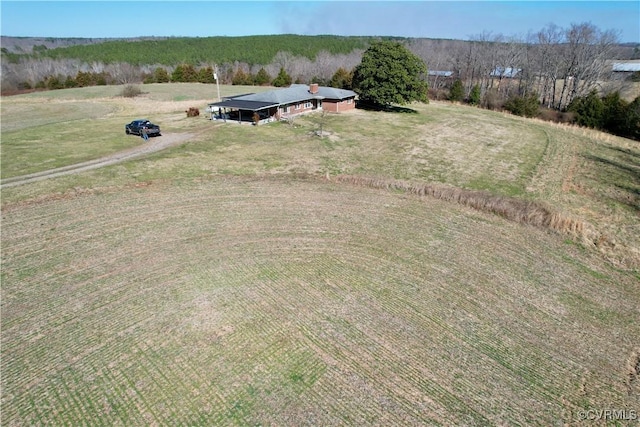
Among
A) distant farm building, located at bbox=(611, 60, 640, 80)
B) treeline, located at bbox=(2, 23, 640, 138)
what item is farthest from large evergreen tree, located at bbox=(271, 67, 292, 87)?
distant farm building, located at bbox=(611, 60, 640, 80)

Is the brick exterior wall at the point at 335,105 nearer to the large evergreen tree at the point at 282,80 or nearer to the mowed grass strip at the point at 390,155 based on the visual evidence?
the mowed grass strip at the point at 390,155

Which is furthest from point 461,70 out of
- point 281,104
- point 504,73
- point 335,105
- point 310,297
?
point 310,297

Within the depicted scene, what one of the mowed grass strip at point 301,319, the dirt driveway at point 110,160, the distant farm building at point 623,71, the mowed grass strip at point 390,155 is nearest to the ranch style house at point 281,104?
the mowed grass strip at point 390,155

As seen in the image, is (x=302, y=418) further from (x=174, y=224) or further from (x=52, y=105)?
(x=52, y=105)

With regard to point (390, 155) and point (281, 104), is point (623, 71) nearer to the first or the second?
point (390, 155)

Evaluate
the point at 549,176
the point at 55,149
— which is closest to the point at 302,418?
the point at 549,176
